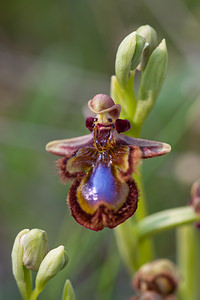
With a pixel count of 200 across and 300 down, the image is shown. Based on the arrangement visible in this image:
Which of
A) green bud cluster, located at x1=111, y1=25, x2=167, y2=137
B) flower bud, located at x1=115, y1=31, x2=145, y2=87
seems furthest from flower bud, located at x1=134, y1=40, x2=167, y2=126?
flower bud, located at x1=115, y1=31, x2=145, y2=87

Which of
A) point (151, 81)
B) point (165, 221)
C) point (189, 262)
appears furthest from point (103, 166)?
point (189, 262)

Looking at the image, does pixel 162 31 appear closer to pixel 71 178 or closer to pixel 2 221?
pixel 2 221

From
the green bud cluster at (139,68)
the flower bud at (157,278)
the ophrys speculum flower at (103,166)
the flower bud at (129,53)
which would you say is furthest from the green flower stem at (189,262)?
the flower bud at (129,53)

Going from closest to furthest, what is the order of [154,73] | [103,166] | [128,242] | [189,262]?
1. [103,166]
2. [154,73]
3. [128,242]
4. [189,262]

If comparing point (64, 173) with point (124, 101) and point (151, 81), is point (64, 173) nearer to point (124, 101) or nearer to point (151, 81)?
point (124, 101)

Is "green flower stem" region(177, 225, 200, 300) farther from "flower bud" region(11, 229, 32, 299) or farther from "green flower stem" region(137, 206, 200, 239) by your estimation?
"flower bud" region(11, 229, 32, 299)

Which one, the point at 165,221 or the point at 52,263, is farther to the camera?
the point at 165,221
